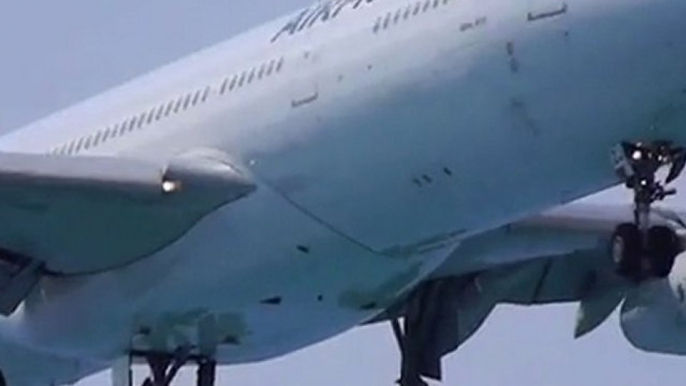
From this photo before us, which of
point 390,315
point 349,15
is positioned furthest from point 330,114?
point 390,315

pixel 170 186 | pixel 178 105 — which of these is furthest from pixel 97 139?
pixel 170 186

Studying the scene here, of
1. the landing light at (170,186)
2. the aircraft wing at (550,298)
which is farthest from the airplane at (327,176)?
the aircraft wing at (550,298)

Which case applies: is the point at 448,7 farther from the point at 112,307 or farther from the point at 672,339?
the point at 672,339

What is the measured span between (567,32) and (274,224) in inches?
178

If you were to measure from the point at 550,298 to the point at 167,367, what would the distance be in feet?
20.5

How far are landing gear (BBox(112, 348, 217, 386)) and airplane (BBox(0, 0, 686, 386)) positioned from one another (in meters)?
0.04

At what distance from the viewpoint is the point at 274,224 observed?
34594 millimetres

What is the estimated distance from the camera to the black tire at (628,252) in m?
31.5

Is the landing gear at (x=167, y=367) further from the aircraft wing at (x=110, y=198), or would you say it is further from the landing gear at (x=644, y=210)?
the landing gear at (x=644, y=210)

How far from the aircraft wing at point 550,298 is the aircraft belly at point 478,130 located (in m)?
5.39

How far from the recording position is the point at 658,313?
41094 mm

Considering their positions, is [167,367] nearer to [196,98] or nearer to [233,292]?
[233,292]

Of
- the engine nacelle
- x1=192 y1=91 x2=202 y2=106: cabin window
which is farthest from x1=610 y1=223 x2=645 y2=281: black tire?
the engine nacelle

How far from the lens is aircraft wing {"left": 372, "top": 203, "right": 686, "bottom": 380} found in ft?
132
